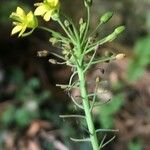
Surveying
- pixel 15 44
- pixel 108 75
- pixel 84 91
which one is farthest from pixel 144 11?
pixel 84 91

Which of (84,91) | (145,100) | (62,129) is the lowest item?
(145,100)

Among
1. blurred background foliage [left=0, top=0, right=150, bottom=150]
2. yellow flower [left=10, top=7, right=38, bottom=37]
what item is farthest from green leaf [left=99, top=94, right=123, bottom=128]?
yellow flower [left=10, top=7, right=38, bottom=37]

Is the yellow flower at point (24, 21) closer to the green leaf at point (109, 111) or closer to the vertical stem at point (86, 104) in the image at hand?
the vertical stem at point (86, 104)

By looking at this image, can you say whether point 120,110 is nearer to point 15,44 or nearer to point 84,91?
point 15,44

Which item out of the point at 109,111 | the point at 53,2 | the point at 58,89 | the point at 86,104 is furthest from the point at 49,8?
the point at 58,89

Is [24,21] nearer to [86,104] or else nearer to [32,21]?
[32,21]

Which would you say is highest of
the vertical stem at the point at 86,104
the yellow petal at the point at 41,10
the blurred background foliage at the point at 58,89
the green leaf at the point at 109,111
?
the yellow petal at the point at 41,10

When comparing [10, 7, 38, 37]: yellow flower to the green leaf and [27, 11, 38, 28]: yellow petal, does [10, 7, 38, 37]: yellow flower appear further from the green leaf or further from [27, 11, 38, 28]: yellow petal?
the green leaf

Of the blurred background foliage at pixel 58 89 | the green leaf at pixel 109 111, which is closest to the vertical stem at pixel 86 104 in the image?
the blurred background foliage at pixel 58 89
